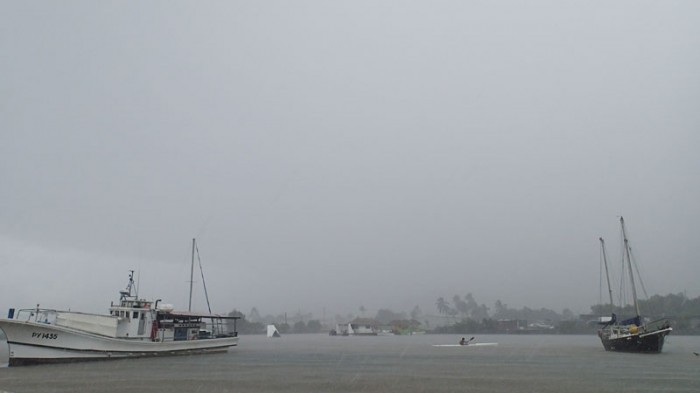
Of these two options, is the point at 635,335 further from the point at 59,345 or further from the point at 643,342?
the point at 59,345

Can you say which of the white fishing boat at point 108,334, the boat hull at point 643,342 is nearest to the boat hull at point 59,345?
the white fishing boat at point 108,334

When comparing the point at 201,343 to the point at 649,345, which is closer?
the point at 201,343

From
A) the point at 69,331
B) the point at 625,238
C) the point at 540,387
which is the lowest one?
the point at 540,387

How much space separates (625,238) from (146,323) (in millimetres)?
71487

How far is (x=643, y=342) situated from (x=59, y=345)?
68821 millimetres

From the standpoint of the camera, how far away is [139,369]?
44750 millimetres

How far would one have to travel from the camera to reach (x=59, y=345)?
48062 mm

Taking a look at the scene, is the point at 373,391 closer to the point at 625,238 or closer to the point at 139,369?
the point at 139,369

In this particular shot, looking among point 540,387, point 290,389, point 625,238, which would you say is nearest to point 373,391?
point 290,389

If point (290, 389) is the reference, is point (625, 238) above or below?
above

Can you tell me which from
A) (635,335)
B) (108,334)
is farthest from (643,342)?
(108,334)

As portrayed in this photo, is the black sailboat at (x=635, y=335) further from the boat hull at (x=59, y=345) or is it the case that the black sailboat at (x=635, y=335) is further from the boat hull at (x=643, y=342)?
the boat hull at (x=59, y=345)

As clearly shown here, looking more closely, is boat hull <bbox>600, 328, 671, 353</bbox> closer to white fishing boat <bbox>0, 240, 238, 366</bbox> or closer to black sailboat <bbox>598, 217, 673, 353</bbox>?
black sailboat <bbox>598, 217, 673, 353</bbox>

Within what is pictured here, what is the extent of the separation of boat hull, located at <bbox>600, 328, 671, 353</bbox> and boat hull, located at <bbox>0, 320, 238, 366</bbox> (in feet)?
199
